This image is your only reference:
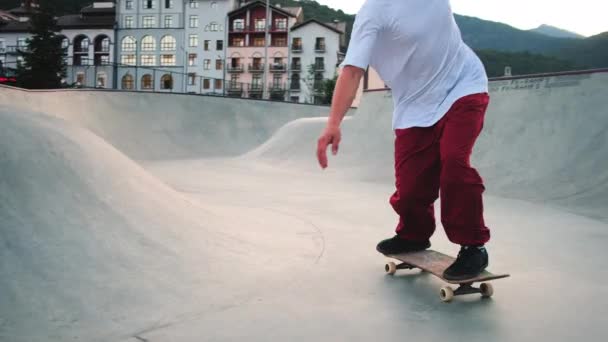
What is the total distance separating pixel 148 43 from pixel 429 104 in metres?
73.9

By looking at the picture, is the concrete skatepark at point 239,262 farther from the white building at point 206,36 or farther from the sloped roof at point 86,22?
the sloped roof at point 86,22

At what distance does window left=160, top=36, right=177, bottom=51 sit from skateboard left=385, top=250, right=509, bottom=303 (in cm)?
7148

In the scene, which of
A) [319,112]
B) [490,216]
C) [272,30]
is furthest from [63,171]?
[272,30]

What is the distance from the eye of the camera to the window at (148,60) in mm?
72006

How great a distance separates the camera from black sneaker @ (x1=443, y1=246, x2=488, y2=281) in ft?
9.90

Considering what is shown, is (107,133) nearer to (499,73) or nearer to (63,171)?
(63,171)

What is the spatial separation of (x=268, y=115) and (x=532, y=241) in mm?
A: 20204

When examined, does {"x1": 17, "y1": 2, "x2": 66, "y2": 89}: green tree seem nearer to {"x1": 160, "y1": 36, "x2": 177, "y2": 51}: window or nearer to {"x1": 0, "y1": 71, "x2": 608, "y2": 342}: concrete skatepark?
{"x1": 160, "y1": 36, "x2": 177, "y2": 51}: window

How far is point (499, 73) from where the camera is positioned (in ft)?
248

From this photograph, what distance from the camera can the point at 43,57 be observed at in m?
41.2

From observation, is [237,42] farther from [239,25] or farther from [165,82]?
[165,82]

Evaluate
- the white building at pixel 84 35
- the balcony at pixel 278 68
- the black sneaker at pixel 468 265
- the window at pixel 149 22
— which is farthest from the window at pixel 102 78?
the black sneaker at pixel 468 265

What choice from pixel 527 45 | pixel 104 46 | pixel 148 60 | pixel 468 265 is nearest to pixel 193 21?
pixel 148 60

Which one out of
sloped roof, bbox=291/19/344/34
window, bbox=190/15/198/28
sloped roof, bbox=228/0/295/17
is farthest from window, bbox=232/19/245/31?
sloped roof, bbox=291/19/344/34
